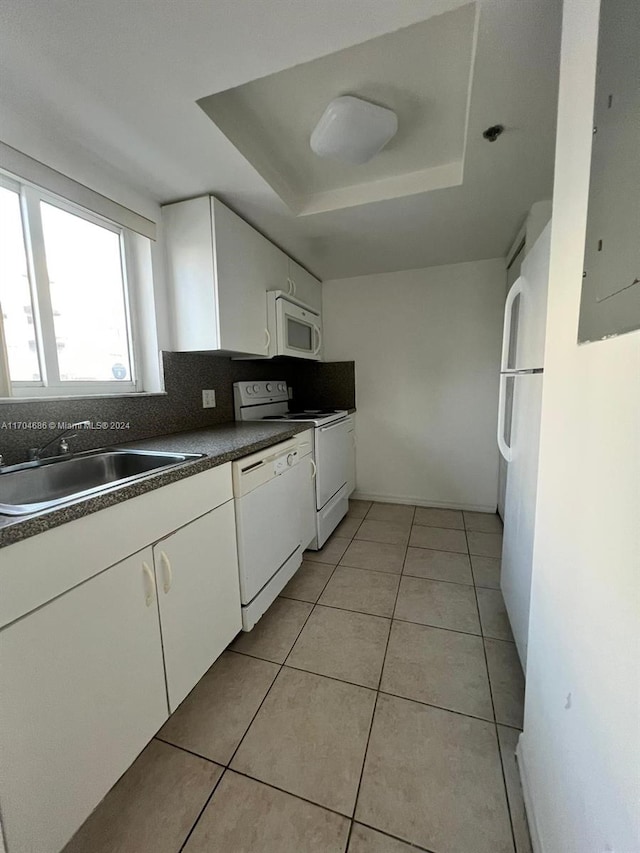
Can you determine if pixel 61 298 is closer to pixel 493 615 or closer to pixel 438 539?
pixel 493 615

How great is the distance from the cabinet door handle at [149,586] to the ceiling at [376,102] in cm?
156

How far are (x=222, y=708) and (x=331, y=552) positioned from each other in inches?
47.2

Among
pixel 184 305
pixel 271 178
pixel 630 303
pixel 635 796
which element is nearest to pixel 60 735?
pixel 635 796

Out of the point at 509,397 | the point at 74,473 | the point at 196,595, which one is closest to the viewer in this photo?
the point at 196,595

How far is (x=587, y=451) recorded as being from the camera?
63 cm

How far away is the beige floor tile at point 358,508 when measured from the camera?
9.78 ft

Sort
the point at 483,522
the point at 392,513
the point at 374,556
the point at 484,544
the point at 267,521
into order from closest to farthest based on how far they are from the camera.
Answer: the point at 267,521
the point at 374,556
the point at 484,544
the point at 483,522
the point at 392,513

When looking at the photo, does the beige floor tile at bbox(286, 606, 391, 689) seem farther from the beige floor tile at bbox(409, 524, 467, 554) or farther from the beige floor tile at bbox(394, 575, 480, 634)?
the beige floor tile at bbox(409, 524, 467, 554)

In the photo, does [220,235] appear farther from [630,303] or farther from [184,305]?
[630,303]

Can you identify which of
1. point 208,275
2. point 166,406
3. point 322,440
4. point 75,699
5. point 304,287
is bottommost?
point 75,699

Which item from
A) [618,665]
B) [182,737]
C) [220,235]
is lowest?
[182,737]

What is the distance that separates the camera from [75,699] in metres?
0.78

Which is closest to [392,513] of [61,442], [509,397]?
[509,397]

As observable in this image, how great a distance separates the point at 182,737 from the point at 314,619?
0.71m
